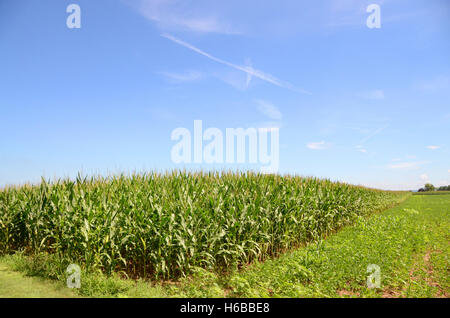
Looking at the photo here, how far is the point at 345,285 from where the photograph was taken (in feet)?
20.8

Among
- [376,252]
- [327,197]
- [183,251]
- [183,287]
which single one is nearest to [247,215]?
[183,251]

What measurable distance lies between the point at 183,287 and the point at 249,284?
4.90 feet

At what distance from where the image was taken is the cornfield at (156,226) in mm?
6930

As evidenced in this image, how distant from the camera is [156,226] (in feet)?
23.2

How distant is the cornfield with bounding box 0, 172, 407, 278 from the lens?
6930mm
